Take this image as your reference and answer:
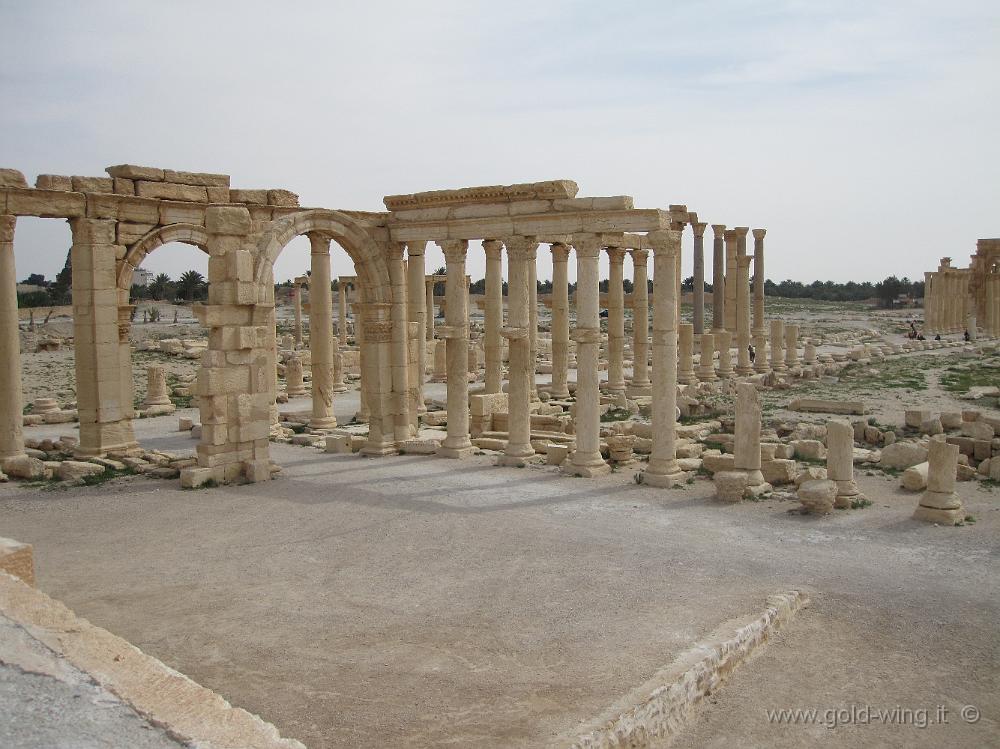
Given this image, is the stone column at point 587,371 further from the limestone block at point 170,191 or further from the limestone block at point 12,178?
the limestone block at point 12,178

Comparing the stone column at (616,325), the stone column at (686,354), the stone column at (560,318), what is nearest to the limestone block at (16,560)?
the stone column at (560,318)

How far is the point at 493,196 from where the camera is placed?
719 inches

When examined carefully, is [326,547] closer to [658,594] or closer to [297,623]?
[297,623]

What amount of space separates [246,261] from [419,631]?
31.0 feet

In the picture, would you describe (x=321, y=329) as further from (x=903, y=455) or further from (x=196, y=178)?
(x=903, y=455)

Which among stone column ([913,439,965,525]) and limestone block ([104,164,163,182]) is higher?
limestone block ([104,164,163,182])

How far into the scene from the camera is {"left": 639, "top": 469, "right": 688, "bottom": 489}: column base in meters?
16.4

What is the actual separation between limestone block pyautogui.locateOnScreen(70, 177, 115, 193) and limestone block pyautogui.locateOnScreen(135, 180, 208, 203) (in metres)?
0.55

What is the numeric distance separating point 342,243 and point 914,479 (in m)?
12.4

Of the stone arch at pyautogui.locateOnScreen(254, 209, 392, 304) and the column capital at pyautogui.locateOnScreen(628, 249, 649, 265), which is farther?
the column capital at pyautogui.locateOnScreen(628, 249, 649, 265)

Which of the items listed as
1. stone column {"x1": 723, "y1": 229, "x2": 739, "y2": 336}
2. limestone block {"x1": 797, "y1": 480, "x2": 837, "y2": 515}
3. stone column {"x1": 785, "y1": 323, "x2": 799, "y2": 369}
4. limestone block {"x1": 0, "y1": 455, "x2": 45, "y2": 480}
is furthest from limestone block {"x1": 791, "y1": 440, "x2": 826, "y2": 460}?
stone column {"x1": 785, "y1": 323, "x2": 799, "y2": 369}

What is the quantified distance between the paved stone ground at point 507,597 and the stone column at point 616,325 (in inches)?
504

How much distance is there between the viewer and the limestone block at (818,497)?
46.3 feet

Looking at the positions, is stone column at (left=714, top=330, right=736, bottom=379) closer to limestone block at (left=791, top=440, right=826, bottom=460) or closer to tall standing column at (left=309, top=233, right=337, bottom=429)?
limestone block at (left=791, top=440, right=826, bottom=460)
